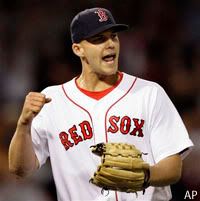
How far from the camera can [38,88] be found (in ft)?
16.1

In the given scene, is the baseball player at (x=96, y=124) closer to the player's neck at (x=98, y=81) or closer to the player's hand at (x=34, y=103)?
the player's neck at (x=98, y=81)

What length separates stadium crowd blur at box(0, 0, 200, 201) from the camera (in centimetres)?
443

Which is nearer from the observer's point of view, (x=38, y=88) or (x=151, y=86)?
(x=151, y=86)

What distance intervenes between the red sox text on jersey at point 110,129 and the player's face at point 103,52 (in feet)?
0.71

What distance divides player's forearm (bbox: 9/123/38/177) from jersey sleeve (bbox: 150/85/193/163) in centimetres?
52

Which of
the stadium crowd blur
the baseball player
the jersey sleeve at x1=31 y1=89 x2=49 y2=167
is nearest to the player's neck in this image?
the baseball player

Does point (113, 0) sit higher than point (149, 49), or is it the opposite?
point (113, 0)

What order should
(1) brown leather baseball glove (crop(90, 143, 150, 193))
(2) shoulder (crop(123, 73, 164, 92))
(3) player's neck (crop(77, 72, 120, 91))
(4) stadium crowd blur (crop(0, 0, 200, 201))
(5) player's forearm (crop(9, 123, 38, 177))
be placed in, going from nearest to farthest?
1. (1) brown leather baseball glove (crop(90, 143, 150, 193))
2. (5) player's forearm (crop(9, 123, 38, 177))
3. (2) shoulder (crop(123, 73, 164, 92))
4. (3) player's neck (crop(77, 72, 120, 91))
5. (4) stadium crowd blur (crop(0, 0, 200, 201))

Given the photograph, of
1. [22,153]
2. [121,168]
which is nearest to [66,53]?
[22,153]

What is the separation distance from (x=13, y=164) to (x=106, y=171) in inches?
21.2

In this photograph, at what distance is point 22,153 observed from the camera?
8.97 feet

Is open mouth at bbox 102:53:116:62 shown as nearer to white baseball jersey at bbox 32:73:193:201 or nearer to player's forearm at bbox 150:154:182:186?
white baseball jersey at bbox 32:73:193:201

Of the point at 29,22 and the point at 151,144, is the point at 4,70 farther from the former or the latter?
the point at 151,144

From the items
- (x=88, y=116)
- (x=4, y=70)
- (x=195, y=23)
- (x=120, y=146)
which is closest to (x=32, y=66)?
(x=4, y=70)
